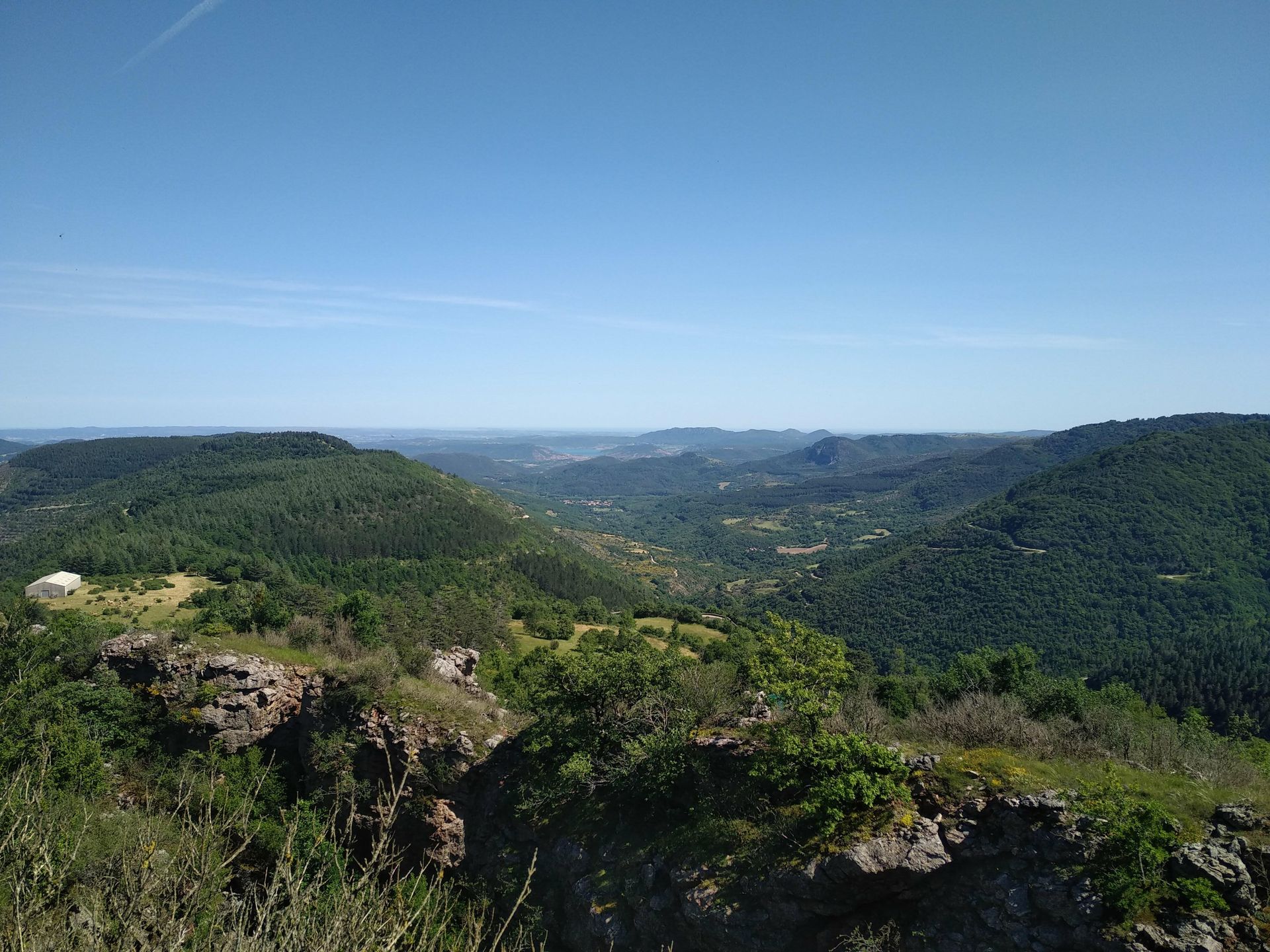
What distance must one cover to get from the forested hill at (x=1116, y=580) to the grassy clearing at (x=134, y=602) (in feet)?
403

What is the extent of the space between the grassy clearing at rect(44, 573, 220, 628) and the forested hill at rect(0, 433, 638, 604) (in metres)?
9.04

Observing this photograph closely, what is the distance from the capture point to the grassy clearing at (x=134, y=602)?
6456cm

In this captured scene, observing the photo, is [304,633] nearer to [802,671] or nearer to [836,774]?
[802,671]

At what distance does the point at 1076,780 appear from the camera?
1920 centimetres

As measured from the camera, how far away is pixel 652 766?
25.7 m

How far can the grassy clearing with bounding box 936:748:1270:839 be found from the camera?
17.6 m

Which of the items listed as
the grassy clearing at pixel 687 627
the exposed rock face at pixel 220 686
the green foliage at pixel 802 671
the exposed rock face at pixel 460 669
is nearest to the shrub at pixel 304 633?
the exposed rock face at pixel 220 686

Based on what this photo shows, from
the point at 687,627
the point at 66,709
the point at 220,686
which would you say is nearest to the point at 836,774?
the point at 220,686

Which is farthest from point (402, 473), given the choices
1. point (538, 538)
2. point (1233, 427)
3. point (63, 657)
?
point (1233, 427)

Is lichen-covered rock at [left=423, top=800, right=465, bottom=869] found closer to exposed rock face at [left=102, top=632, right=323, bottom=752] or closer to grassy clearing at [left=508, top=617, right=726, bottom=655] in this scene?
exposed rock face at [left=102, top=632, right=323, bottom=752]

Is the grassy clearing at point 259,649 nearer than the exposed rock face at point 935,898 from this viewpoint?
No

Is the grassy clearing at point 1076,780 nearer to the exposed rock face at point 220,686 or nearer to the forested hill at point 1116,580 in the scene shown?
the exposed rock face at point 220,686

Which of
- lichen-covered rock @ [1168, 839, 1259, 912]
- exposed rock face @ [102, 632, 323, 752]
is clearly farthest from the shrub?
lichen-covered rock @ [1168, 839, 1259, 912]

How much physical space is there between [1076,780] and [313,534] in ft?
424
